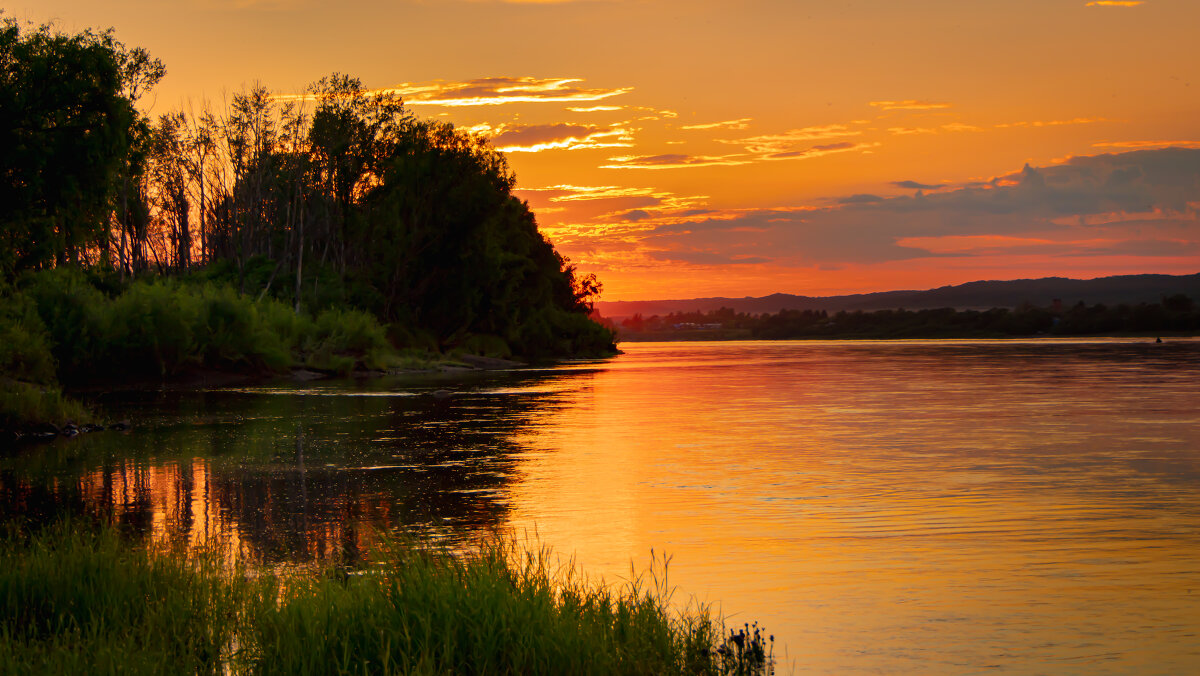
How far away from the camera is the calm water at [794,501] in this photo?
1084 cm

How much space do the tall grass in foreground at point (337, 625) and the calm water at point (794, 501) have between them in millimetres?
1664

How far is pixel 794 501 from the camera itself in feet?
61.2

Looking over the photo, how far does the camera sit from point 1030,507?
17531 millimetres

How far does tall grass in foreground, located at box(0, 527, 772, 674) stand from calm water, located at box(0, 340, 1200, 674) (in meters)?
1.66

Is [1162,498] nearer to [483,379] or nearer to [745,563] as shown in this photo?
[745,563]

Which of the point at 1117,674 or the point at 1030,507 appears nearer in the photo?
the point at 1117,674

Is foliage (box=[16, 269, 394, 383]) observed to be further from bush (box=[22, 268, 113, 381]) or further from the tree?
the tree

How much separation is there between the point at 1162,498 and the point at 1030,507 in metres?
2.68

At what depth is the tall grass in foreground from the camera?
8.12m

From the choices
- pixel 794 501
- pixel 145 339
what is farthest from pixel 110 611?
pixel 145 339

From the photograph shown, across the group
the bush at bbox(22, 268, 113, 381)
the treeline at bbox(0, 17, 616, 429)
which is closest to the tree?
the treeline at bbox(0, 17, 616, 429)

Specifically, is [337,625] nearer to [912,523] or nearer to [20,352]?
[912,523]

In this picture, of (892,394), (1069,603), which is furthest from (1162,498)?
(892,394)

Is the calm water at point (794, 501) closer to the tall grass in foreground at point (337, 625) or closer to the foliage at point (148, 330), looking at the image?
the tall grass in foreground at point (337, 625)
